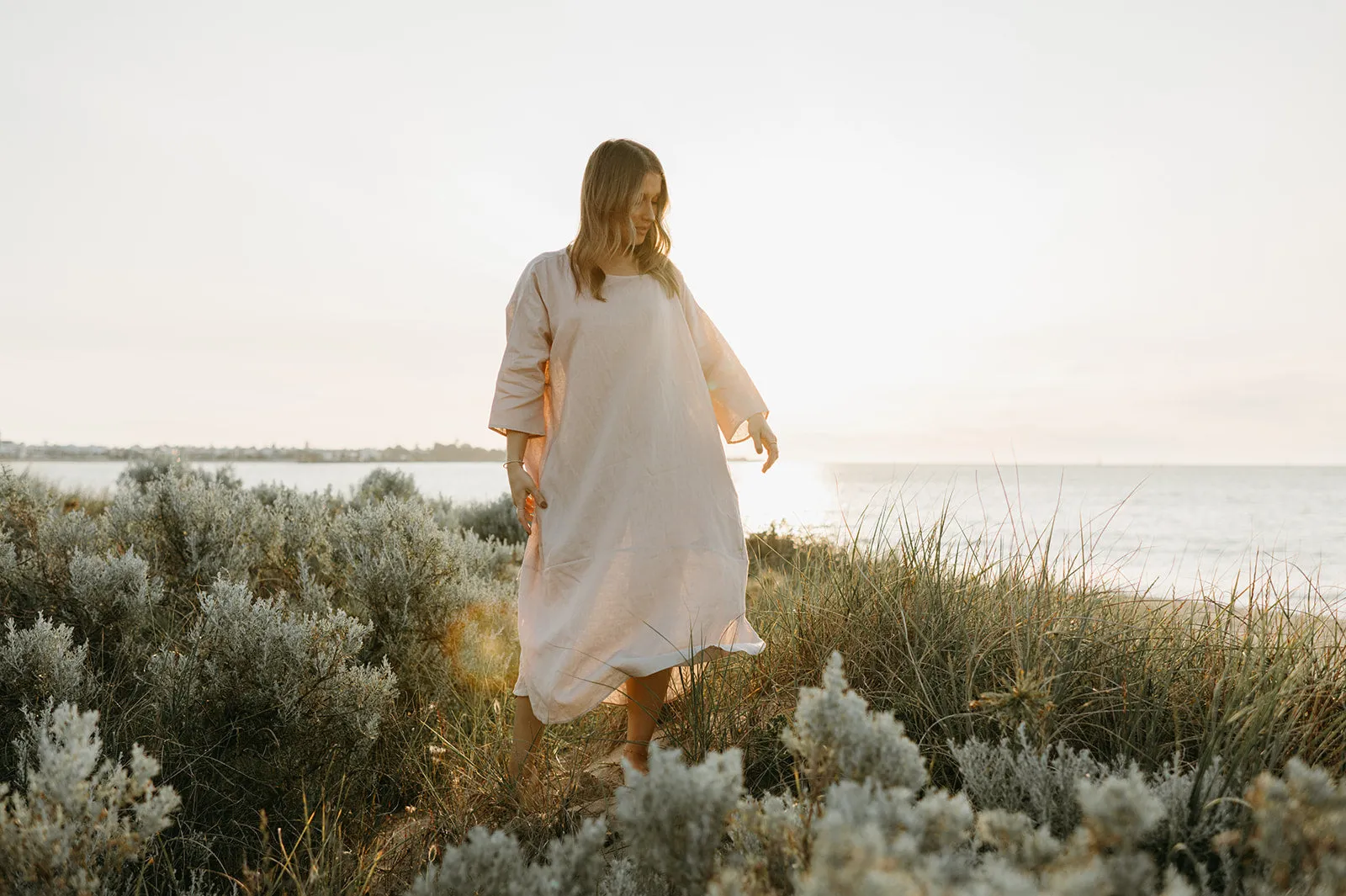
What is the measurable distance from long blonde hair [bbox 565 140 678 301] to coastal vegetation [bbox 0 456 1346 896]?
1.68 meters

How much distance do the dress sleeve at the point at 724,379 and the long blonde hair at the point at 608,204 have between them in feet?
0.84

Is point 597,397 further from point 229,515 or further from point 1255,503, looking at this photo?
point 1255,503

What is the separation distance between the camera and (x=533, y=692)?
283 centimetres

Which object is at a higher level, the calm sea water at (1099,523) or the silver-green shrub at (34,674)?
the calm sea water at (1099,523)

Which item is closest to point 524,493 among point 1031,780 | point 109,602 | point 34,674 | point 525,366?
point 525,366

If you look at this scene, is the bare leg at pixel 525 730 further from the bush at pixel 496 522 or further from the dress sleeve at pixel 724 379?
the bush at pixel 496 522

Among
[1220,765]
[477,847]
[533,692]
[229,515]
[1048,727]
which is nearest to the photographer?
[477,847]

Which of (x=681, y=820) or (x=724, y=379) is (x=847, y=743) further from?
(x=724, y=379)

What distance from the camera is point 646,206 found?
3.08 metres

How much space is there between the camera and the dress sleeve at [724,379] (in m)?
3.33

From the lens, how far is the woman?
2.81m

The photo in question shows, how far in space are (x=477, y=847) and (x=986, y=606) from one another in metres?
2.50

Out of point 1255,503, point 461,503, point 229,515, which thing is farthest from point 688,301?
point 1255,503

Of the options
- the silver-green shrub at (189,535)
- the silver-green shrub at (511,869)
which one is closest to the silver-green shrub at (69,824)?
the silver-green shrub at (511,869)
